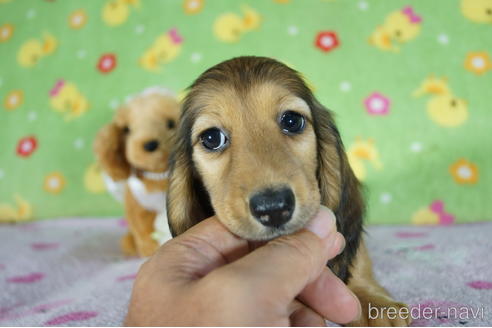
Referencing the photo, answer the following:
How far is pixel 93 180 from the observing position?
120 inches

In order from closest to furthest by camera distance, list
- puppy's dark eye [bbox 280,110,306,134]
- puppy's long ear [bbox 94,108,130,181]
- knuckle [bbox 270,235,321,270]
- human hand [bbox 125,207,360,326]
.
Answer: human hand [bbox 125,207,360,326] → knuckle [bbox 270,235,321,270] → puppy's dark eye [bbox 280,110,306,134] → puppy's long ear [bbox 94,108,130,181]

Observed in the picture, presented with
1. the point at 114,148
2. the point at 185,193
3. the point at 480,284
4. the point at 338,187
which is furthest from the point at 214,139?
the point at 114,148

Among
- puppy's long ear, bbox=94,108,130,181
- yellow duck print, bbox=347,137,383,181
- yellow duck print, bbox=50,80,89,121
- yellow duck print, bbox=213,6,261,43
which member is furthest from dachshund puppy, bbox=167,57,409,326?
yellow duck print, bbox=50,80,89,121

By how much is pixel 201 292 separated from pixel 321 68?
2.26m

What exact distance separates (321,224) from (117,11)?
2.78m

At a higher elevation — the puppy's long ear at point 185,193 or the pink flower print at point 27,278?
the puppy's long ear at point 185,193

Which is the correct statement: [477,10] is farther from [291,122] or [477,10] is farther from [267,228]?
[267,228]

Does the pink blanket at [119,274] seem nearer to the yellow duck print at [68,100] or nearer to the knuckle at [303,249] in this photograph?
the knuckle at [303,249]

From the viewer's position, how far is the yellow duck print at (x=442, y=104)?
8.16 ft

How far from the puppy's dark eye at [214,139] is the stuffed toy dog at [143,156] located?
81cm

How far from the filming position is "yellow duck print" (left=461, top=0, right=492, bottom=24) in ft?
8.40

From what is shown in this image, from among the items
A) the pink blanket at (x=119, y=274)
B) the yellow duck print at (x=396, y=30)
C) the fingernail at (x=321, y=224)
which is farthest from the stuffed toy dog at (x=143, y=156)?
the yellow duck print at (x=396, y=30)

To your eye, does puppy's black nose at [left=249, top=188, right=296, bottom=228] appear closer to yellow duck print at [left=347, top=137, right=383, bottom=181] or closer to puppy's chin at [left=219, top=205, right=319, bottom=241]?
puppy's chin at [left=219, top=205, right=319, bottom=241]

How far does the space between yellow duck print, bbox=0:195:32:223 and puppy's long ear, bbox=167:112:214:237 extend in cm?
220
